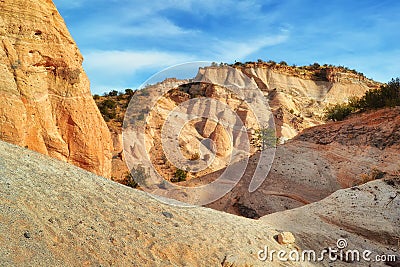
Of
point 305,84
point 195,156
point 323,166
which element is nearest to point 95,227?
point 323,166

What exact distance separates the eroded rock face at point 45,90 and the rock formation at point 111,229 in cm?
138

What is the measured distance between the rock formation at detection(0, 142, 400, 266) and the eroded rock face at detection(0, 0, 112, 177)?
1.38 meters

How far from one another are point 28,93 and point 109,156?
2962 mm

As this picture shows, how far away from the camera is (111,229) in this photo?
5320 millimetres

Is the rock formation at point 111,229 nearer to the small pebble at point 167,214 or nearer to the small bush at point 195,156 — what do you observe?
the small pebble at point 167,214

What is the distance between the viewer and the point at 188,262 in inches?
206

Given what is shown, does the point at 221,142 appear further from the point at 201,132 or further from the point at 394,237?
the point at 394,237

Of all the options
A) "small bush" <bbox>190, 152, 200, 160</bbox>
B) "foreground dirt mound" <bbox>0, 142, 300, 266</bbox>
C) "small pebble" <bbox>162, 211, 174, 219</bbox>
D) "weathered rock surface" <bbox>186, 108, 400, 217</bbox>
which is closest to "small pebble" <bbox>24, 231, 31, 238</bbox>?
"foreground dirt mound" <bbox>0, 142, 300, 266</bbox>

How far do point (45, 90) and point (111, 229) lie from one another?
4.82 m

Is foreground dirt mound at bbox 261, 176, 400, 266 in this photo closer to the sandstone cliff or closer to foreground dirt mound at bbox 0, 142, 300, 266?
foreground dirt mound at bbox 0, 142, 300, 266

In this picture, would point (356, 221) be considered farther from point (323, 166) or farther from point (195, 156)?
point (195, 156)

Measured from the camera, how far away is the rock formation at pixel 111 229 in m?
4.57

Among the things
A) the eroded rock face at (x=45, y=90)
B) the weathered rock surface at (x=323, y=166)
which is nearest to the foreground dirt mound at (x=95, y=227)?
the eroded rock face at (x=45, y=90)

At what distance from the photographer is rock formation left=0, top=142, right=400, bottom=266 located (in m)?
4.57
